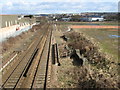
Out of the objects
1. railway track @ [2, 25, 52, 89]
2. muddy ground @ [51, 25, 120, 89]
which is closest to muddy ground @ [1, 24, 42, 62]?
railway track @ [2, 25, 52, 89]

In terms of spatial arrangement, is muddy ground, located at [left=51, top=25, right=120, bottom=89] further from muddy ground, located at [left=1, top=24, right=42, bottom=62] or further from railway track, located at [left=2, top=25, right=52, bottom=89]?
muddy ground, located at [left=1, top=24, right=42, bottom=62]

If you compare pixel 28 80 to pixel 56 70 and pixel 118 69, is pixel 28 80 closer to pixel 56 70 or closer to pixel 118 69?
pixel 56 70

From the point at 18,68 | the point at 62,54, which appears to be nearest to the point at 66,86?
the point at 18,68

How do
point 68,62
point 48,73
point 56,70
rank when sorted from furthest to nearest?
point 68,62
point 56,70
point 48,73

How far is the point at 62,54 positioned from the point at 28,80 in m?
7.00

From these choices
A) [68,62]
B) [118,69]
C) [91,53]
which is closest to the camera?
[118,69]

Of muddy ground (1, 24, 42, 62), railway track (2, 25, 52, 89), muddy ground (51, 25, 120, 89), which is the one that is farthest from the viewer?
muddy ground (1, 24, 42, 62)

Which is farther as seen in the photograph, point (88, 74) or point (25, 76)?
point (25, 76)

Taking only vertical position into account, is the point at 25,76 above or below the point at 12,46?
below

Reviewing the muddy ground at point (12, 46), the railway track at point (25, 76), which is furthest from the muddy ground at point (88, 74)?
the muddy ground at point (12, 46)

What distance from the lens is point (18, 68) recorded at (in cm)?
1236

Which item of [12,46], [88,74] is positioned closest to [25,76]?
[88,74]

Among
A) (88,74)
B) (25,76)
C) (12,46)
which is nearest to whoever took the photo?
(88,74)

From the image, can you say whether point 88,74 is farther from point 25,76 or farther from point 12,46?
point 12,46
